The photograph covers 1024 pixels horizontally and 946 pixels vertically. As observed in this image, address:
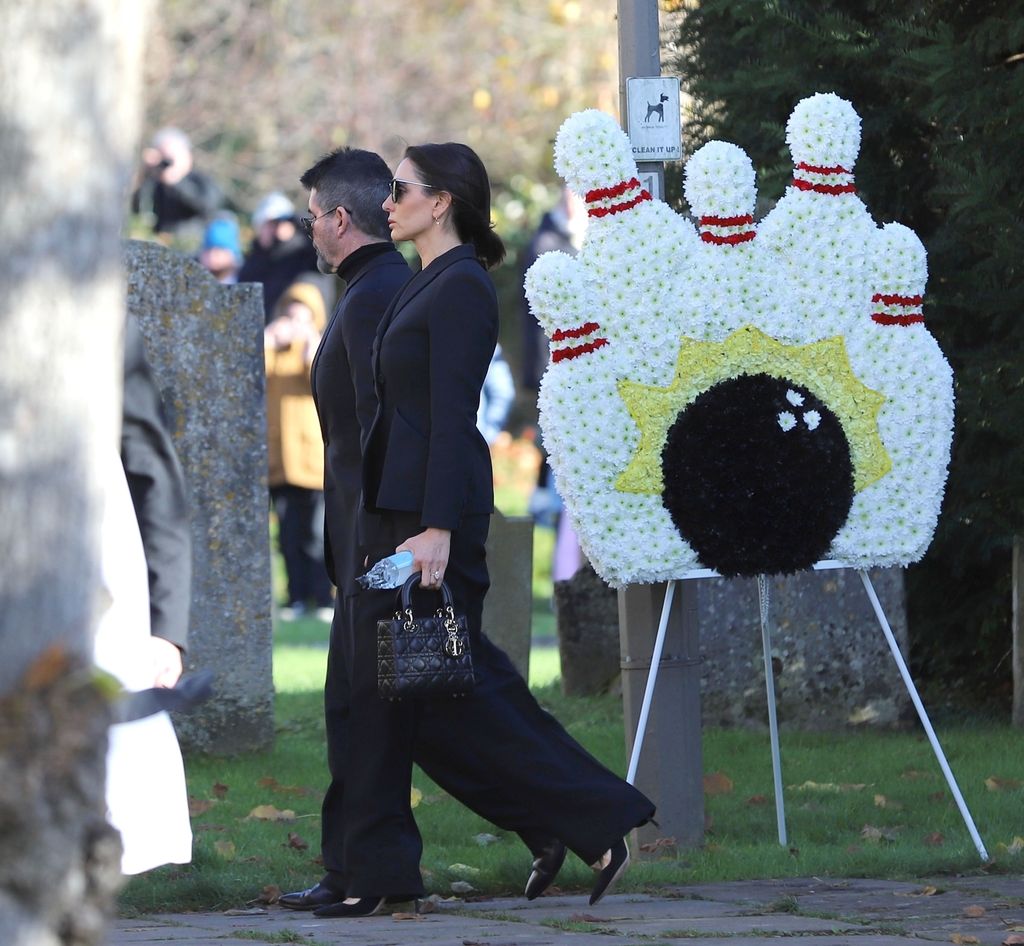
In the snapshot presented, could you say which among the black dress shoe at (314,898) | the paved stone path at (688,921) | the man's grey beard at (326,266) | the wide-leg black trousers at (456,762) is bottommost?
the paved stone path at (688,921)

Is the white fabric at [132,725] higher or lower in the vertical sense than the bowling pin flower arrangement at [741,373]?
lower

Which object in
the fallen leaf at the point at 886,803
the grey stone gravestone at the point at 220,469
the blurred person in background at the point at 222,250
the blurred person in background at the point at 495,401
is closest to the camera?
the fallen leaf at the point at 886,803

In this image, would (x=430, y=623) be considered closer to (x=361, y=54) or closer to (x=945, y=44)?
(x=945, y=44)

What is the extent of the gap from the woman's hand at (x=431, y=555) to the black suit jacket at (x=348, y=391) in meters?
0.36

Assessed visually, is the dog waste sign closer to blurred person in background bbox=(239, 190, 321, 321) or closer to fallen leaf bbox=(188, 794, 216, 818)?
fallen leaf bbox=(188, 794, 216, 818)

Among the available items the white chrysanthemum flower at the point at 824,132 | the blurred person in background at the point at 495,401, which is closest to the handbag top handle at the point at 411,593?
the white chrysanthemum flower at the point at 824,132

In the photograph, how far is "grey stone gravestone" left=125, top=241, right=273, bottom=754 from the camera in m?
7.64

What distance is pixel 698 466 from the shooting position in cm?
574

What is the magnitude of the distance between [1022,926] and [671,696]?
1.47 m

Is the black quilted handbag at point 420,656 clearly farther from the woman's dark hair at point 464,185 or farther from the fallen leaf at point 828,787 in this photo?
the fallen leaf at point 828,787

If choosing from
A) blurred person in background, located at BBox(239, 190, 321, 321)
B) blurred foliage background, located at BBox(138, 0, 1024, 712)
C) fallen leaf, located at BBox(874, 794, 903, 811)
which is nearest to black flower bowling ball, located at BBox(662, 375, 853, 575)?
fallen leaf, located at BBox(874, 794, 903, 811)

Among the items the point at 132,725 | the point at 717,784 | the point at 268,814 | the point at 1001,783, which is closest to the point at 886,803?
the point at 1001,783

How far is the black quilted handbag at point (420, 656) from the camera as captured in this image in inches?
194

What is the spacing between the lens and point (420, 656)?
4.95 meters
